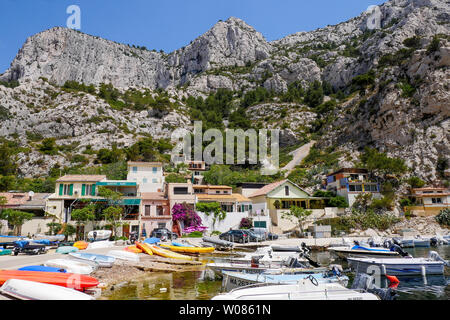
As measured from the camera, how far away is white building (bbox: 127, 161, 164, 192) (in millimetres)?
44750

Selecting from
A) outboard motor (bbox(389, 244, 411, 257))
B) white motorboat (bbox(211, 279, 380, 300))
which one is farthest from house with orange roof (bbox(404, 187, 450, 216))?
white motorboat (bbox(211, 279, 380, 300))

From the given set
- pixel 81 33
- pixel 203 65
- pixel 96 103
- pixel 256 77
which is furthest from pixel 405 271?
pixel 81 33

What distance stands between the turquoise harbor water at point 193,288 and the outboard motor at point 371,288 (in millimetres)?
3167

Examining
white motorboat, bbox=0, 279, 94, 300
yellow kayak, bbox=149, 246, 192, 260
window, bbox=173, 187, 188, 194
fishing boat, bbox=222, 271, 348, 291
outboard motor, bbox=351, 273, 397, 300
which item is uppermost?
window, bbox=173, 187, 188, 194

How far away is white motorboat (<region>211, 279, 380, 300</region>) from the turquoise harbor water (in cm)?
356

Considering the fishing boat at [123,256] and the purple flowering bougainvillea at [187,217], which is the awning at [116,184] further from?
the fishing boat at [123,256]

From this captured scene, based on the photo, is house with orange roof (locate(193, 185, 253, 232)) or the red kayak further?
house with orange roof (locate(193, 185, 253, 232))

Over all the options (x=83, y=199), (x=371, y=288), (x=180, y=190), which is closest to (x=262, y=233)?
(x=180, y=190)

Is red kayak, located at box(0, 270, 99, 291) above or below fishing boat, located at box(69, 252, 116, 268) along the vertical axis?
above

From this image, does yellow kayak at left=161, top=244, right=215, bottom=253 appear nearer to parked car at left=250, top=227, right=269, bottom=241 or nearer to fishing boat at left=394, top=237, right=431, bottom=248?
parked car at left=250, top=227, right=269, bottom=241

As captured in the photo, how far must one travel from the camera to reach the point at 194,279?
49.8ft

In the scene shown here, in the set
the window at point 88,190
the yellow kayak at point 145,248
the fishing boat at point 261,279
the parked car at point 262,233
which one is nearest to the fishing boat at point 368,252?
the fishing boat at point 261,279

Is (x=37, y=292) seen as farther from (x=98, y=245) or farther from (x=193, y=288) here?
(x=98, y=245)
